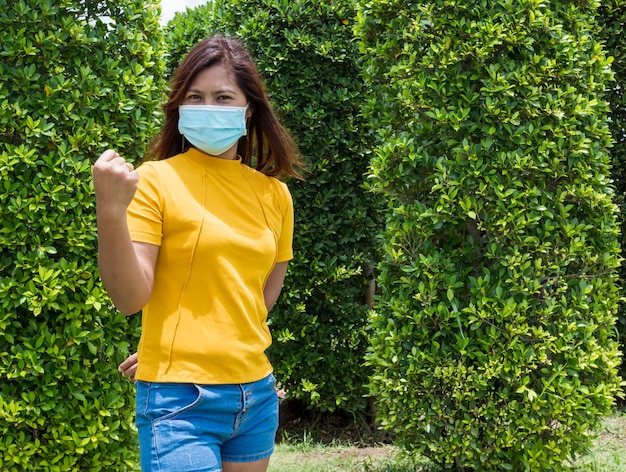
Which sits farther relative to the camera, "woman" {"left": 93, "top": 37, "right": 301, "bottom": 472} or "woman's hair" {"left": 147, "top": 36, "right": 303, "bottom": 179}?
"woman's hair" {"left": 147, "top": 36, "right": 303, "bottom": 179}

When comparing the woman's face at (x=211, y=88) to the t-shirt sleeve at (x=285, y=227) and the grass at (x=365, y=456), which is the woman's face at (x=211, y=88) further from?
the grass at (x=365, y=456)

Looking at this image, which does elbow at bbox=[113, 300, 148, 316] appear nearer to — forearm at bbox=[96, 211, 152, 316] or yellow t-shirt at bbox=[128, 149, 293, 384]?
forearm at bbox=[96, 211, 152, 316]

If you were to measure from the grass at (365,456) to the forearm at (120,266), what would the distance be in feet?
9.21

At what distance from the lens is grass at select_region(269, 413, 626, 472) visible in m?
4.81

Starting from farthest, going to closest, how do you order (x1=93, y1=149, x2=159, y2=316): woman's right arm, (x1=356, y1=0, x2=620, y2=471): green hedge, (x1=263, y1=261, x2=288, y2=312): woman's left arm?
(x1=356, y1=0, x2=620, y2=471): green hedge
(x1=263, y1=261, x2=288, y2=312): woman's left arm
(x1=93, y1=149, x2=159, y2=316): woman's right arm

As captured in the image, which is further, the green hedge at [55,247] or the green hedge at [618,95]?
the green hedge at [618,95]

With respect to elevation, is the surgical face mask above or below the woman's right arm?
above

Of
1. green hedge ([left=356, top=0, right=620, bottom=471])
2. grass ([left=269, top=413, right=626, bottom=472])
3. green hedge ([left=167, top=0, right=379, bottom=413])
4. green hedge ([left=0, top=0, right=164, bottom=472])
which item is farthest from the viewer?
green hedge ([left=167, top=0, right=379, bottom=413])

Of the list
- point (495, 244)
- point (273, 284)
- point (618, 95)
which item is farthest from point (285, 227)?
point (618, 95)

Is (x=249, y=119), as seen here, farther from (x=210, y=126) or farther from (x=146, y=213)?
(x=146, y=213)

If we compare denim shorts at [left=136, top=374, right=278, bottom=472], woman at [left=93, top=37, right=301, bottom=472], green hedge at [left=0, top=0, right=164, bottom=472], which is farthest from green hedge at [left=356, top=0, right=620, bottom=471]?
denim shorts at [left=136, top=374, right=278, bottom=472]

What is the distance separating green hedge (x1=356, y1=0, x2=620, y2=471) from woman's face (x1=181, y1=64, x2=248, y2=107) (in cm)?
192

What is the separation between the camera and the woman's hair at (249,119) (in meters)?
2.44

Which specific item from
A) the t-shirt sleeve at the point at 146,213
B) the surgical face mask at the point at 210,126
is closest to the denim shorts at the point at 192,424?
the t-shirt sleeve at the point at 146,213
